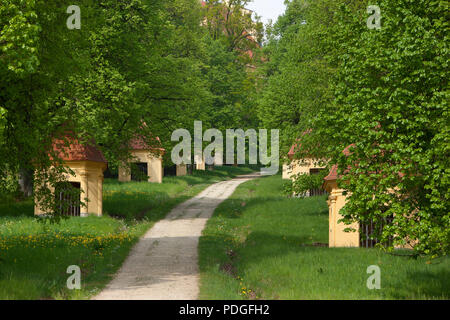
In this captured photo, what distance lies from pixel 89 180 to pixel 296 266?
49.9 feet

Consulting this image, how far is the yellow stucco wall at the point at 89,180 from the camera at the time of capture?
90.4ft

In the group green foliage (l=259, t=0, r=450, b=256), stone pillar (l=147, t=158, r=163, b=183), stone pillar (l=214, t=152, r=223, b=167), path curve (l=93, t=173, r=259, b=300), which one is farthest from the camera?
stone pillar (l=214, t=152, r=223, b=167)

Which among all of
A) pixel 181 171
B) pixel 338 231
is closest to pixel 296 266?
pixel 338 231

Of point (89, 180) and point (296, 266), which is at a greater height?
point (89, 180)

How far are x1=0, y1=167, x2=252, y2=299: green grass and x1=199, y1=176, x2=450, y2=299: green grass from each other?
3.22m

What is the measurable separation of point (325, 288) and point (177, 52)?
1564 inches

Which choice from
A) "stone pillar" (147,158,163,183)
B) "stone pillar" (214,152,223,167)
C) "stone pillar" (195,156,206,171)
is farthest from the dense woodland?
"stone pillar" (214,152,223,167)

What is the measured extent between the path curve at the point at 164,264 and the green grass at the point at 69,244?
1.62 ft

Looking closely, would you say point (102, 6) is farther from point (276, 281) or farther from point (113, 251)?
point (276, 281)

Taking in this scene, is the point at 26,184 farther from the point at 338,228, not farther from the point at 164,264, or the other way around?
the point at 338,228

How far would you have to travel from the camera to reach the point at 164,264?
17.4 metres

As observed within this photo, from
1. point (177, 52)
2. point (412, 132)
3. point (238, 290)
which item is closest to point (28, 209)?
point (238, 290)

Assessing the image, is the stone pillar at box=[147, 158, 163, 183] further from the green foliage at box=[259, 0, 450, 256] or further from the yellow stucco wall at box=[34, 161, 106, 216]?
the green foliage at box=[259, 0, 450, 256]

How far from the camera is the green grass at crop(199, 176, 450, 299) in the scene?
13309mm
